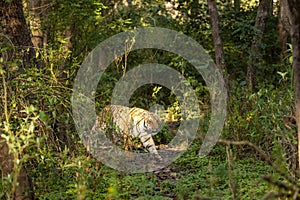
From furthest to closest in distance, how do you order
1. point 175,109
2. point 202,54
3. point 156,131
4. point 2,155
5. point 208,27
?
point 208,27, point 202,54, point 175,109, point 156,131, point 2,155

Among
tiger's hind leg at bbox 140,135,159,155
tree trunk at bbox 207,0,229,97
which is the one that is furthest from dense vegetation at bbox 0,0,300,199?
tiger's hind leg at bbox 140,135,159,155

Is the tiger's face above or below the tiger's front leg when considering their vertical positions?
above

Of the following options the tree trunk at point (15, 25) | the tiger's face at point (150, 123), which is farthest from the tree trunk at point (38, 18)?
the tiger's face at point (150, 123)

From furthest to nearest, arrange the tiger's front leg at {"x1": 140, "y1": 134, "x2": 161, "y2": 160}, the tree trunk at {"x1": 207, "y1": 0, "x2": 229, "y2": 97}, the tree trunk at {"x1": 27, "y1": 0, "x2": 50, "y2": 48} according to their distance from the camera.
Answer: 1. the tree trunk at {"x1": 27, "y1": 0, "x2": 50, "y2": 48}
2. the tree trunk at {"x1": 207, "y1": 0, "x2": 229, "y2": 97}
3. the tiger's front leg at {"x1": 140, "y1": 134, "x2": 161, "y2": 160}

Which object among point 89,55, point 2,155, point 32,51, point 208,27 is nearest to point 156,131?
point 32,51

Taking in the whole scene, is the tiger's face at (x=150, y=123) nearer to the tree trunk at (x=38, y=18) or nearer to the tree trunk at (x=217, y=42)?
the tree trunk at (x=217, y=42)

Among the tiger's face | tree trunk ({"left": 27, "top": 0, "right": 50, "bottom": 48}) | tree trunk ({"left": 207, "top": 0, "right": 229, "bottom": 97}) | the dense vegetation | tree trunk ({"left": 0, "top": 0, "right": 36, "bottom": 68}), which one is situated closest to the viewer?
the dense vegetation

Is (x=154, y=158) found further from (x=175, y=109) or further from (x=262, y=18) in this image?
(x=262, y=18)

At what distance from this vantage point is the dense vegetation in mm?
4262

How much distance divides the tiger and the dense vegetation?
307 millimetres

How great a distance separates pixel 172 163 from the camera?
265 inches

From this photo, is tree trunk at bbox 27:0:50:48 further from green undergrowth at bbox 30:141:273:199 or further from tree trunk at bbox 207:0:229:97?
green undergrowth at bbox 30:141:273:199

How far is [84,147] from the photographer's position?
5523 millimetres

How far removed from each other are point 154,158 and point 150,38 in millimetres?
4832
